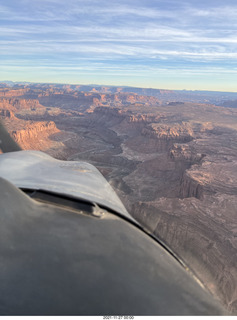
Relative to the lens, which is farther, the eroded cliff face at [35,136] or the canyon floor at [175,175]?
Result: the eroded cliff face at [35,136]

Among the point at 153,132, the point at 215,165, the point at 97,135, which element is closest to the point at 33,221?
the point at 215,165

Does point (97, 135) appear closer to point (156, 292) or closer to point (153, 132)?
point (153, 132)

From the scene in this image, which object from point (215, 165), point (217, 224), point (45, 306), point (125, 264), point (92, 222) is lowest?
point (217, 224)

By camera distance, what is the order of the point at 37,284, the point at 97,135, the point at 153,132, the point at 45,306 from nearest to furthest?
the point at 45,306, the point at 37,284, the point at 153,132, the point at 97,135

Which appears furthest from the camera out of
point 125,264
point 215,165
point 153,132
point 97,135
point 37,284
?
point 97,135

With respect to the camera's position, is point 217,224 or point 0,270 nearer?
point 0,270

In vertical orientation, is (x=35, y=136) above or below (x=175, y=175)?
above

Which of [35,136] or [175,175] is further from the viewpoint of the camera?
[35,136]

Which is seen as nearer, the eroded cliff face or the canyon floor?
the canyon floor
